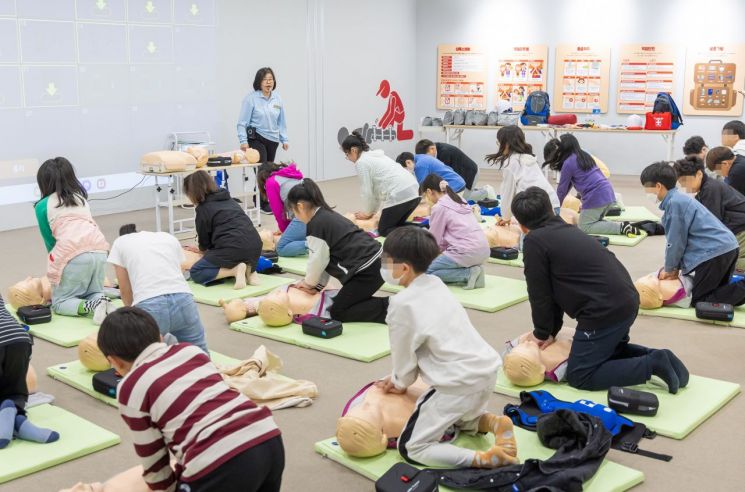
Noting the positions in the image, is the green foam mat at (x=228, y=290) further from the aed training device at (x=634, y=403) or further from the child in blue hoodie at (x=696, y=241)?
the aed training device at (x=634, y=403)

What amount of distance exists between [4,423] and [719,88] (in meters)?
10.2

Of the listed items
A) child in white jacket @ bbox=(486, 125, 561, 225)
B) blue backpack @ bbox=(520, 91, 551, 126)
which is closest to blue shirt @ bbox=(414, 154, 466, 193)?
child in white jacket @ bbox=(486, 125, 561, 225)

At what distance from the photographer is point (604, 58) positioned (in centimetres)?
1166

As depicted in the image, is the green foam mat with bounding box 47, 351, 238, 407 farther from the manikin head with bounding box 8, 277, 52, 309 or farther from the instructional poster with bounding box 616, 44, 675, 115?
the instructional poster with bounding box 616, 44, 675, 115

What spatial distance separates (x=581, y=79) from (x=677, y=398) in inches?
344

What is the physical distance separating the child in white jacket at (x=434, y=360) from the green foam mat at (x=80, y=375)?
153cm

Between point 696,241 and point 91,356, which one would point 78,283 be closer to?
point 91,356

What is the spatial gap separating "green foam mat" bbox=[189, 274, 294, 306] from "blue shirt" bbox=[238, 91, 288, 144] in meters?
2.84

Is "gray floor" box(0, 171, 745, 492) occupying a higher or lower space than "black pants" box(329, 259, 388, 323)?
lower

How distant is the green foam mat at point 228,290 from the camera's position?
18.7ft

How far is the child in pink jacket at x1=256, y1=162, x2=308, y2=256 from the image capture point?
6.80 meters

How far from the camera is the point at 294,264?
21.8ft

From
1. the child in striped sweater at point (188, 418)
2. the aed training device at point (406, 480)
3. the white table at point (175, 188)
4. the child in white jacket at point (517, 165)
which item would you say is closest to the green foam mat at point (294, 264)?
the white table at point (175, 188)

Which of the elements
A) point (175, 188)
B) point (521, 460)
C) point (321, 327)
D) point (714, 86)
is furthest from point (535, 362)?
point (714, 86)
